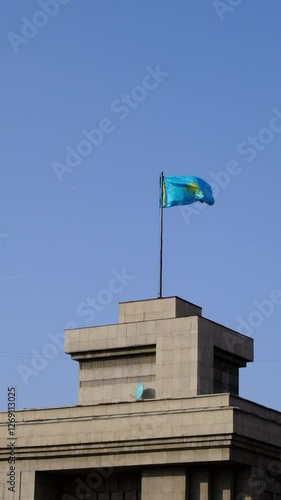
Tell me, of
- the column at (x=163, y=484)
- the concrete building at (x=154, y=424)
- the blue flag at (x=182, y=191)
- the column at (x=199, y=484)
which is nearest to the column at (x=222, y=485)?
the concrete building at (x=154, y=424)

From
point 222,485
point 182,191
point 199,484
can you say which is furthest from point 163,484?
point 182,191

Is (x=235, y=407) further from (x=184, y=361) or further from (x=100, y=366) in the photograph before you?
(x=100, y=366)

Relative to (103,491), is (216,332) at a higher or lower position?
higher

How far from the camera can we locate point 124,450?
5006 centimetres

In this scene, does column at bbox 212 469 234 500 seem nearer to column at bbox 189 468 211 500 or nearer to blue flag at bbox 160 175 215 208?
column at bbox 189 468 211 500

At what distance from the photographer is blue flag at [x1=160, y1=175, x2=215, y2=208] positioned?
55.6 m

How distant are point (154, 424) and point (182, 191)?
11.9 m

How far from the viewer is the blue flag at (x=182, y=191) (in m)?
55.6

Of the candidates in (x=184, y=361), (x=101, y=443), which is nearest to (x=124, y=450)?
(x=101, y=443)

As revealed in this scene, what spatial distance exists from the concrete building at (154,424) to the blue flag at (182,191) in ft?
16.0

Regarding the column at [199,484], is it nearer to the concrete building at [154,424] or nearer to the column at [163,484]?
the concrete building at [154,424]

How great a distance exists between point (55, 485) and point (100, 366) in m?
5.86

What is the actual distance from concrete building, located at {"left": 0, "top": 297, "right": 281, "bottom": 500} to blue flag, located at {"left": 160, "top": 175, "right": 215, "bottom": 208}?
16.0 ft

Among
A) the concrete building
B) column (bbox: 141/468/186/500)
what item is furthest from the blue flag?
column (bbox: 141/468/186/500)
